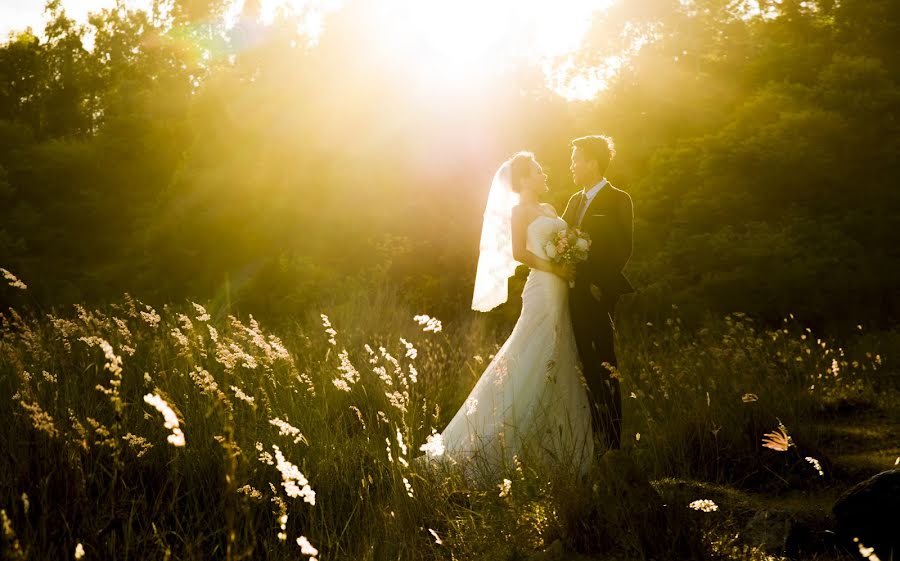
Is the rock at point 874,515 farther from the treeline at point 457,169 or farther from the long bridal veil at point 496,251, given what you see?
the treeline at point 457,169

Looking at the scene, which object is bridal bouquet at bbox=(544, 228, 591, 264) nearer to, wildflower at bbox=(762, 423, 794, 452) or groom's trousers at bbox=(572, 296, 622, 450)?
groom's trousers at bbox=(572, 296, 622, 450)

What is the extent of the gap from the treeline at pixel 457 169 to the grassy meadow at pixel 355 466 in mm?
5120

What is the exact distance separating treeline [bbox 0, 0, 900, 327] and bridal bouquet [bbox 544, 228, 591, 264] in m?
6.37

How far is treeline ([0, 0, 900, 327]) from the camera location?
11.7 metres

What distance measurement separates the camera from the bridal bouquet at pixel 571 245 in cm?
520

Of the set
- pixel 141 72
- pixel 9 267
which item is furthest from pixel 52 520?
pixel 141 72

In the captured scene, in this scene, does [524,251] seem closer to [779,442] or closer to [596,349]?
[596,349]

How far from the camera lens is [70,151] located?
823 inches

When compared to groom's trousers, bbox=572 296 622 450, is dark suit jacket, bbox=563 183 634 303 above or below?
above

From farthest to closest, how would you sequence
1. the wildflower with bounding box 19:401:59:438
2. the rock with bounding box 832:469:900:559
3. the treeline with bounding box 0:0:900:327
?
the treeline with bounding box 0:0:900:327 < the rock with bounding box 832:469:900:559 < the wildflower with bounding box 19:401:59:438

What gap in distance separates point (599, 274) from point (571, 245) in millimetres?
369

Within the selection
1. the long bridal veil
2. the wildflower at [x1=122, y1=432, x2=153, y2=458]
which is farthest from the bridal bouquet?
the wildflower at [x1=122, y1=432, x2=153, y2=458]

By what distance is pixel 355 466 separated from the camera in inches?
172

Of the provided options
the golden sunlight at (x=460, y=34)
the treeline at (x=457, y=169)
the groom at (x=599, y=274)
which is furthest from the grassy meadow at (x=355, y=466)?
the golden sunlight at (x=460, y=34)
